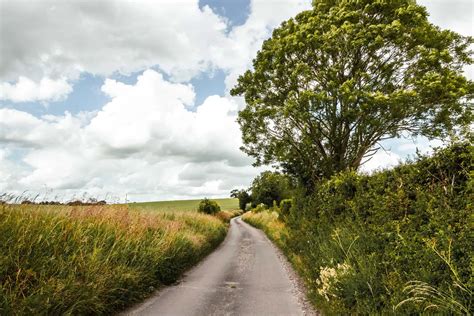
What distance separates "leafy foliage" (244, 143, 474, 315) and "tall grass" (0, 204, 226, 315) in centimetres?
495

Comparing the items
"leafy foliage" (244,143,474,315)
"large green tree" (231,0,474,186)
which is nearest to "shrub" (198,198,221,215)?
"large green tree" (231,0,474,186)

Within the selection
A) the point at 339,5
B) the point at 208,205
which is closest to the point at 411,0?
the point at 339,5

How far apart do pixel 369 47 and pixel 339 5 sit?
3124mm

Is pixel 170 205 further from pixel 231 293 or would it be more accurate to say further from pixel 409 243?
pixel 409 243

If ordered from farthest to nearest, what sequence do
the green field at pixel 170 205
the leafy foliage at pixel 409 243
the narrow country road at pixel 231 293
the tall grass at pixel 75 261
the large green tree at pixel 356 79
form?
the green field at pixel 170 205 → the large green tree at pixel 356 79 → the narrow country road at pixel 231 293 → the tall grass at pixel 75 261 → the leafy foliage at pixel 409 243

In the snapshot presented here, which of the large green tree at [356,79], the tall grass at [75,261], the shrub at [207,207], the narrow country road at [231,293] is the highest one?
the large green tree at [356,79]

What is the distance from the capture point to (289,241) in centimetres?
1717

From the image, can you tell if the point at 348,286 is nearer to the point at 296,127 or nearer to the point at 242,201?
the point at 296,127

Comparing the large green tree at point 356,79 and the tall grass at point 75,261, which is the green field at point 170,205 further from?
the large green tree at point 356,79

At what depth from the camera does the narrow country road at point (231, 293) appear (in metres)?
7.88

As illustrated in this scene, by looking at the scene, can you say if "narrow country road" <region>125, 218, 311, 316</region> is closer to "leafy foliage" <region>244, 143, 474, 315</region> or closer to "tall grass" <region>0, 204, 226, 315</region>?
"tall grass" <region>0, 204, 226, 315</region>

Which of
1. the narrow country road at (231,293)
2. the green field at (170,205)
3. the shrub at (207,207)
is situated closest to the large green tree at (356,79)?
the narrow country road at (231,293)

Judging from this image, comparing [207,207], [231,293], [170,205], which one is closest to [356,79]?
[231,293]

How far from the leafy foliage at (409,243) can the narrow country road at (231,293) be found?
127cm
